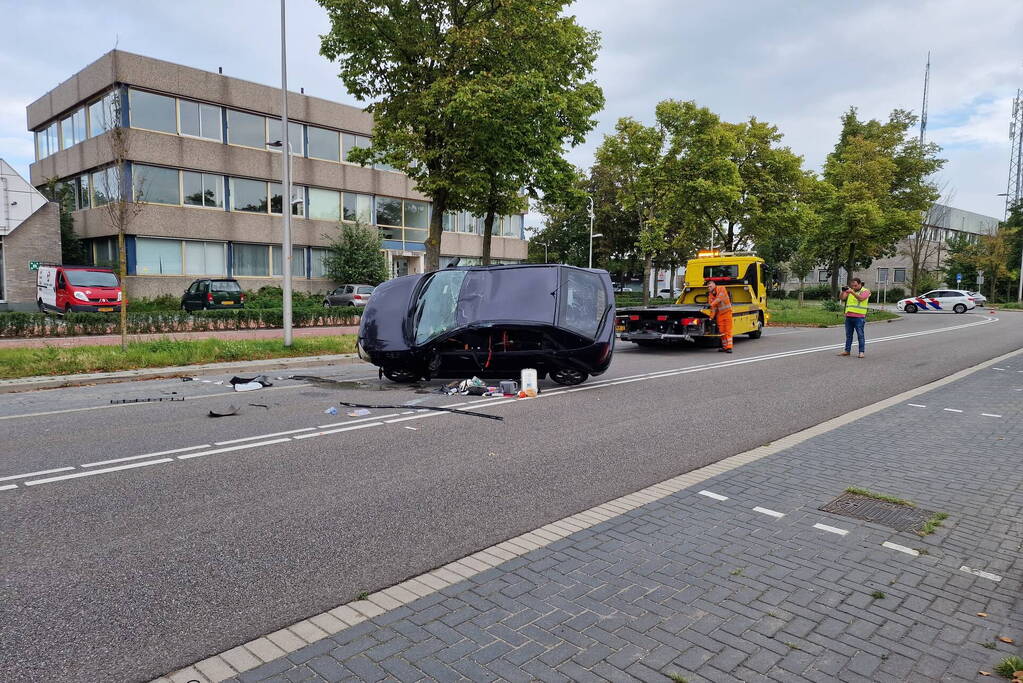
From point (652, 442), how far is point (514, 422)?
1.73 meters

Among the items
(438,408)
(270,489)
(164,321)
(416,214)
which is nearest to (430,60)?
(164,321)

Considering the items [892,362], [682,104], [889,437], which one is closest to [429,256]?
[892,362]

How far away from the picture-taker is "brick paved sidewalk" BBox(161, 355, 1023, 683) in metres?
2.76

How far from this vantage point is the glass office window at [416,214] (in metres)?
40.5

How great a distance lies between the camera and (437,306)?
10.4 m

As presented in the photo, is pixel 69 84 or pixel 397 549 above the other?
pixel 69 84

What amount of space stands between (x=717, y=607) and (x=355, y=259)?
3344cm

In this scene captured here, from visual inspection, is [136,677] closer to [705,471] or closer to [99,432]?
[705,471]

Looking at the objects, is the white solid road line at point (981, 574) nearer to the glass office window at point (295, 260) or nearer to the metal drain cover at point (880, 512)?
the metal drain cover at point (880, 512)

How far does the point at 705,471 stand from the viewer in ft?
18.6

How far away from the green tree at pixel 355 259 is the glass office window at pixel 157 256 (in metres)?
7.48

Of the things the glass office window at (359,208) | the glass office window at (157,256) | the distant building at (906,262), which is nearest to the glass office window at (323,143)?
the glass office window at (359,208)

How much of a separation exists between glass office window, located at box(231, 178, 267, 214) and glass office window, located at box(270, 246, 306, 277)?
7.10 ft

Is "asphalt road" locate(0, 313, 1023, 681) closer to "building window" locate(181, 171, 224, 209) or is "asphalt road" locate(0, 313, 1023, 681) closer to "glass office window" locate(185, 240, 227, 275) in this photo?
"glass office window" locate(185, 240, 227, 275)
